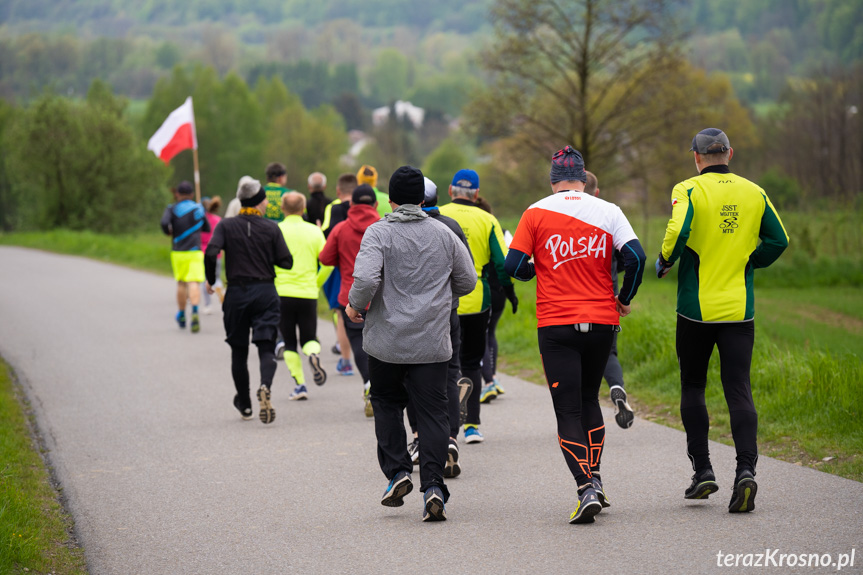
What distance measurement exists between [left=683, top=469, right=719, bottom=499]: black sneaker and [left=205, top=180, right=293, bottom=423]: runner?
152 inches

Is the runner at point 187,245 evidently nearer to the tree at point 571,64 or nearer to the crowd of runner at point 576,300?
the crowd of runner at point 576,300

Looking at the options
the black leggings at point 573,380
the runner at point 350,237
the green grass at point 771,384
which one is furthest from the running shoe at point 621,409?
the runner at point 350,237

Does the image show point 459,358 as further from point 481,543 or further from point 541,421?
point 481,543

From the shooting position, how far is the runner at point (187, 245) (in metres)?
13.9

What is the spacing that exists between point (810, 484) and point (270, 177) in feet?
23.6

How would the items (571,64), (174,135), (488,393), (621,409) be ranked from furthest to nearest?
(571,64), (174,135), (488,393), (621,409)

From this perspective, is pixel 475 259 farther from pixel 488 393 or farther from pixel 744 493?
pixel 744 493

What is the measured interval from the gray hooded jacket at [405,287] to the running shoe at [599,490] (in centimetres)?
106

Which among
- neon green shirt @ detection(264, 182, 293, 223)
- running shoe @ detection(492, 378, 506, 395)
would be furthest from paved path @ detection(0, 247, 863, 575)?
neon green shirt @ detection(264, 182, 293, 223)

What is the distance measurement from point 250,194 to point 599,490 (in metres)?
4.21

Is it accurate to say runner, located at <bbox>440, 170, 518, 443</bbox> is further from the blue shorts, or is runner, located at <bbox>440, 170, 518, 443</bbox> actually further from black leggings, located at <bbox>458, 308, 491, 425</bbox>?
the blue shorts

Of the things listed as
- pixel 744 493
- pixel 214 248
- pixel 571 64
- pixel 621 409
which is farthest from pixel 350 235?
pixel 571 64

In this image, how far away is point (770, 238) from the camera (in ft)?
17.5

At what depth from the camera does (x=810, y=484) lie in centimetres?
570
